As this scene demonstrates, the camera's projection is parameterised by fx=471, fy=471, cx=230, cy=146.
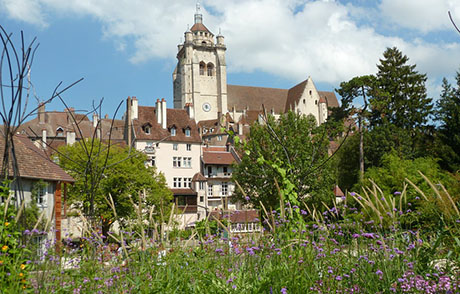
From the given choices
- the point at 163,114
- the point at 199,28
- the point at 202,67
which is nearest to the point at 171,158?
the point at 163,114

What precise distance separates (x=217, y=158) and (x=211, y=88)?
43055 mm

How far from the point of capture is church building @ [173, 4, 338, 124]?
Result: 97.6 m

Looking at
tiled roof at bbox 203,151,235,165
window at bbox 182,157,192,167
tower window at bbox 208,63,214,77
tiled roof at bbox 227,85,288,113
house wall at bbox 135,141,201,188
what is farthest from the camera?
tiled roof at bbox 227,85,288,113

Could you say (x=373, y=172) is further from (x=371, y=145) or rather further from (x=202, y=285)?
(x=202, y=285)

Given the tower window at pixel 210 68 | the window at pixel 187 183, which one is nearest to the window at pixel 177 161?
the window at pixel 187 183

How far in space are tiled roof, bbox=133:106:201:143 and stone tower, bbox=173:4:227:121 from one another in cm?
3648

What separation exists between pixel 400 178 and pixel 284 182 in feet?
83.9

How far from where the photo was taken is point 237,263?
213 inches

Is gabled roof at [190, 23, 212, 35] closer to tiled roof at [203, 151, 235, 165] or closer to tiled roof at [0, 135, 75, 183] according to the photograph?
tiled roof at [203, 151, 235, 165]

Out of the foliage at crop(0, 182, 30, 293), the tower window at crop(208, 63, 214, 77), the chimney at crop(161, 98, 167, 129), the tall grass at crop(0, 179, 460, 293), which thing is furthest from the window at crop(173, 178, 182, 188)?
the foliage at crop(0, 182, 30, 293)

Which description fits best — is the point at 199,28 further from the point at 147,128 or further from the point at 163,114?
the point at 147,128

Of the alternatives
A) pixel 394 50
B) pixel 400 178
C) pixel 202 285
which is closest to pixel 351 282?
pixel 202 285

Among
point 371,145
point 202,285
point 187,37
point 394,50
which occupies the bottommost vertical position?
point 202,285

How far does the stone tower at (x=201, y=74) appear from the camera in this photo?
97.3m
